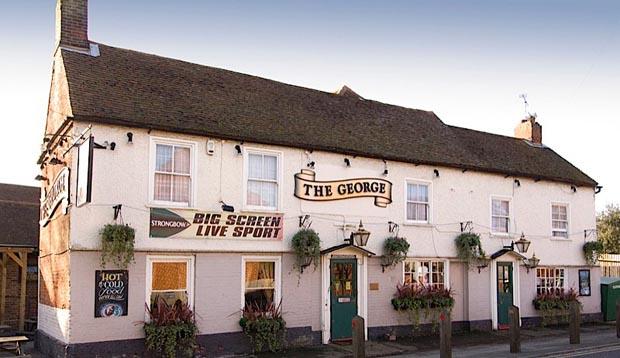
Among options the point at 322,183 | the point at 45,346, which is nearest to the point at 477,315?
the point at 322,183

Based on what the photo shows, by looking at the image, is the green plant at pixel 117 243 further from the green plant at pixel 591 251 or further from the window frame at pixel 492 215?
the green plant at pixel 591 251

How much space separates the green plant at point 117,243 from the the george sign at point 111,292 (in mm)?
253

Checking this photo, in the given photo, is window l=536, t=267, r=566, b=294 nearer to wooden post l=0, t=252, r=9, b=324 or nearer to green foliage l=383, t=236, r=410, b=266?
green foliage l=383, t=236, r=410, b=266

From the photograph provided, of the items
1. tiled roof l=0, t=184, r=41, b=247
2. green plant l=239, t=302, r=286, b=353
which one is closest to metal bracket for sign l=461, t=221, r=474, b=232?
green plant l=239, t=302, r=286, b=353

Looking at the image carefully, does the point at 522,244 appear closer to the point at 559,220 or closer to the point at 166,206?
the point at 559,220

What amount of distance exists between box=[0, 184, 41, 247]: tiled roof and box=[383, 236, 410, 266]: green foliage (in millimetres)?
11817

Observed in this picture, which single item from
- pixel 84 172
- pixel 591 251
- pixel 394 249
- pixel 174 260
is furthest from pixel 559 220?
pixel 84 172

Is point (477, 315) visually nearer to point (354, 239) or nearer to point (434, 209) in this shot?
point (434, 209)

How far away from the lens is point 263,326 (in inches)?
640

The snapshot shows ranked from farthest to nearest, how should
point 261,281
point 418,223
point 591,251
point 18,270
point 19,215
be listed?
point 591,251, point 19,215, point 18,270, point 418,223, point 261,281

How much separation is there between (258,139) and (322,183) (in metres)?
2.42

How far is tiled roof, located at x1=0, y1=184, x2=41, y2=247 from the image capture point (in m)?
22.4

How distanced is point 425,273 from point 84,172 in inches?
443

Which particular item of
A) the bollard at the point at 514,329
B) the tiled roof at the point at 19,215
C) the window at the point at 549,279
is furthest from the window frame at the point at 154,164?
the window at the point at 549,279
